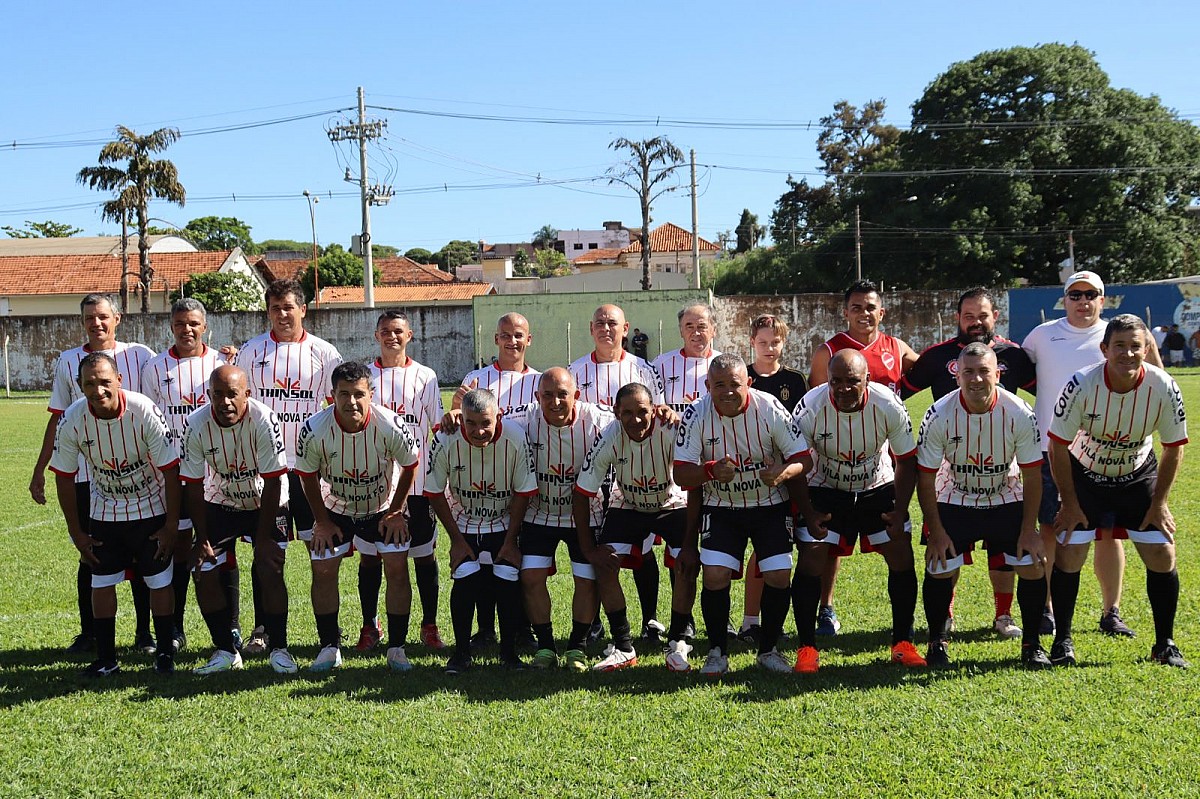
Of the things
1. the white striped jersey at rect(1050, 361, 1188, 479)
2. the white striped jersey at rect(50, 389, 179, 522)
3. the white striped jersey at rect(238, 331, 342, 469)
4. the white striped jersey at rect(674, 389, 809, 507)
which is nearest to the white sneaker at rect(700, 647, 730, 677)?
the white striped jersey at rect(674, 389, 809, 507)

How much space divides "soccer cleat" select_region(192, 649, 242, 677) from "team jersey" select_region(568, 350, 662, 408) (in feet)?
8.39

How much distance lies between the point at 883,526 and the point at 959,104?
40555 millimetres

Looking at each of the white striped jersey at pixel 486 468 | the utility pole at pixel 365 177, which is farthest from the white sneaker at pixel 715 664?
the utility pole at pixel 365 177

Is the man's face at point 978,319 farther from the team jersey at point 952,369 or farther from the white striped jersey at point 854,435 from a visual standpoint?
the white striped jersey at point 854,435

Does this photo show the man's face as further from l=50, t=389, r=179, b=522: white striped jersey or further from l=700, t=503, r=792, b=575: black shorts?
l=50, t=389, r=179, b=522: white striped jersey

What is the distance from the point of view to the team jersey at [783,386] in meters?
6.39

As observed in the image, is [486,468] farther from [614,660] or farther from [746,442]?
[746,442]

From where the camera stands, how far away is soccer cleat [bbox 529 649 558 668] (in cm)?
562

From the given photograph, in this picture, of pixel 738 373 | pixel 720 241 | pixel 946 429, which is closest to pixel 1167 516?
pixel 946 429

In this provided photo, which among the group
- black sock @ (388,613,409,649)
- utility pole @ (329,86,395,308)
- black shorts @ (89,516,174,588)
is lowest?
black sock @ (388,613,409,649)

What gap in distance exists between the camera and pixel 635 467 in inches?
228

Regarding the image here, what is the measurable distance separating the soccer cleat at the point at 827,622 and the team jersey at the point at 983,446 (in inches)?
47.0

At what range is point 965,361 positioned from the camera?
5.34 m

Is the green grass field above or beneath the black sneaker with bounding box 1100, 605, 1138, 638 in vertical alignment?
beneath
